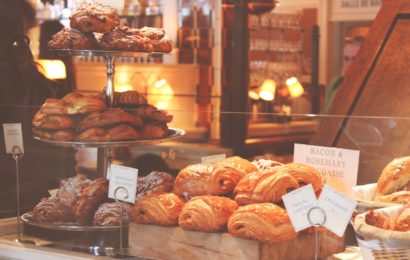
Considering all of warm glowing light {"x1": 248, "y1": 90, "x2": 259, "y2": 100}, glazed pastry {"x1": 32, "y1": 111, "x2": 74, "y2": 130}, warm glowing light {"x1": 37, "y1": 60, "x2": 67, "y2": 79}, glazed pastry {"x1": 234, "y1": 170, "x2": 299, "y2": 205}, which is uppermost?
warm glowing light {"x1": 37, "y1": 60, "x2": 67, "y2": 79}

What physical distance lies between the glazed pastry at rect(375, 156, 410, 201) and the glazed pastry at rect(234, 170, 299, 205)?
27 centimetres

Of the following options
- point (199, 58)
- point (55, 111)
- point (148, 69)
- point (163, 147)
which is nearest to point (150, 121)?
point (163, 147)

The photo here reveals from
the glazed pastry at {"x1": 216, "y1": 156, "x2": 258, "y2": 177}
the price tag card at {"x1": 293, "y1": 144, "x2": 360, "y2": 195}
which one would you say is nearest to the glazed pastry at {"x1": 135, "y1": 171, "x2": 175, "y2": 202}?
the glazed pastry at {"x1": 216, "y1": 156, "x2": 258, "y2": 177}

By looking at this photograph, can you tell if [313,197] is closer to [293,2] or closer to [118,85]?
[293,2]

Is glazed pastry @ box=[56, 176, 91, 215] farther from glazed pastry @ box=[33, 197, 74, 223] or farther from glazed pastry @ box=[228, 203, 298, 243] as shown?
glazed pastry @ box=[228, 203, 298, 243]

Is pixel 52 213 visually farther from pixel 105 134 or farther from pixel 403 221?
pixel 403 221

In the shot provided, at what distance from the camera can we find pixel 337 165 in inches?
69.2

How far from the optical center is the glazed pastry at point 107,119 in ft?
7.30

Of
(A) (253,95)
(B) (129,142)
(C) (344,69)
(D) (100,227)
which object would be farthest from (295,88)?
(D) (100,227)

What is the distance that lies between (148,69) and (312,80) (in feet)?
5.93

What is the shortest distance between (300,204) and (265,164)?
0.30 m

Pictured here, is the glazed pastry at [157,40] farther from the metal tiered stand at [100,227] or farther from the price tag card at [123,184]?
the price tag card at [123,184]

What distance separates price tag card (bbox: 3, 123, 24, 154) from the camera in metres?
2.37

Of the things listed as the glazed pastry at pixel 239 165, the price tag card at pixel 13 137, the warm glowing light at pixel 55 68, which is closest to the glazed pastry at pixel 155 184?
the glazed pastry at pixel 239 165
